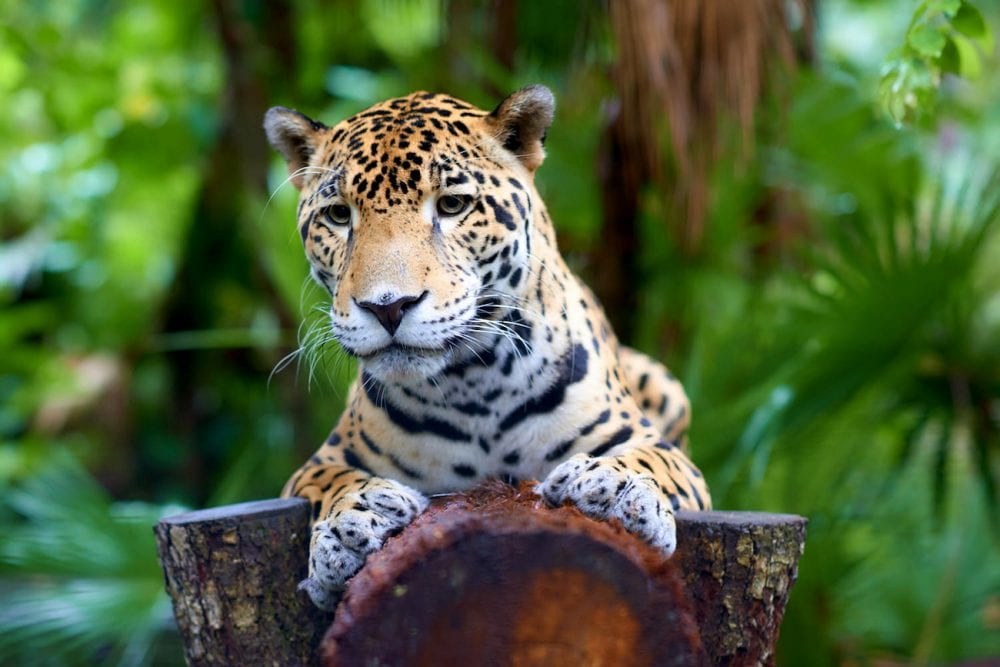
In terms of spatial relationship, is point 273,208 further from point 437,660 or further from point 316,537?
point 437,660

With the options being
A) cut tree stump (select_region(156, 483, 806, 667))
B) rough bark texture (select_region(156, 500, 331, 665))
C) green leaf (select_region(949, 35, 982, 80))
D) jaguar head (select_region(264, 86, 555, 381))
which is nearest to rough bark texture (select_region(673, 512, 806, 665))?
cut tree stump (select_region(156, 483, 806, 667))

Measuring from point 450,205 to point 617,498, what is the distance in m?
1.14

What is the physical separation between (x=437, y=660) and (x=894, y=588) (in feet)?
17.6

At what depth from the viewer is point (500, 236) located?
3566 mm

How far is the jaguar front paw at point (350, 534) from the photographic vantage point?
3049mm

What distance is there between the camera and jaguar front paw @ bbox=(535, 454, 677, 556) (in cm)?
300

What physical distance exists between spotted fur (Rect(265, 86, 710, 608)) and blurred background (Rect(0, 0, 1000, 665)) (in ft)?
1.34

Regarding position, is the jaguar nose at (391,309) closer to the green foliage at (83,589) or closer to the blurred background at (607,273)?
the blurred background at (607,273)

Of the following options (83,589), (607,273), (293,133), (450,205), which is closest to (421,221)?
(450,205)

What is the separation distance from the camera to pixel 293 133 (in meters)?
3.97

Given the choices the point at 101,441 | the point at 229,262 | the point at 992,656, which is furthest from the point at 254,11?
the point at 992,656

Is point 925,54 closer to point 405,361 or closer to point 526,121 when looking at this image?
point 526,121

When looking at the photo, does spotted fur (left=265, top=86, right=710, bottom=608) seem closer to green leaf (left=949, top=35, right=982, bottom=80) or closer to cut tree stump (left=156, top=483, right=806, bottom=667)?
cut tree stump (left=156, top=483, right=806, bottom=667)

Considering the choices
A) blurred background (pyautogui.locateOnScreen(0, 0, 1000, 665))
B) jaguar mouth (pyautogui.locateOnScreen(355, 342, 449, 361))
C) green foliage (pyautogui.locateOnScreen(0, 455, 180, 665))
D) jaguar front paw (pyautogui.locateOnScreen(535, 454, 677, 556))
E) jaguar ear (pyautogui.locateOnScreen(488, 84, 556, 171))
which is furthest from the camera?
blurred background (pyautogui.locateOnScreen(0, 0, 1000, 665))
